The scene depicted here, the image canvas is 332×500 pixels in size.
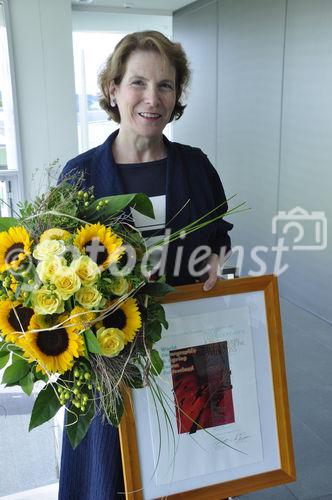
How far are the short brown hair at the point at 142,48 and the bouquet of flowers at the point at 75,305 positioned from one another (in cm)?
54

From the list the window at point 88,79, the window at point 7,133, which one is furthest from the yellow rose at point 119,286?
the window at point 88,79

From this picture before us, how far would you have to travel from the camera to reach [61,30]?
15.2ft

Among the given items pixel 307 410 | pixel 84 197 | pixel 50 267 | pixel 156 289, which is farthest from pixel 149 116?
pixel 307 410

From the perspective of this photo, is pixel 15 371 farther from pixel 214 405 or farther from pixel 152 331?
pixel 214 405

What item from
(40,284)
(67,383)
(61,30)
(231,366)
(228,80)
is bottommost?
(231,366)

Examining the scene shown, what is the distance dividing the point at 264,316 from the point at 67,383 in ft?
1.79

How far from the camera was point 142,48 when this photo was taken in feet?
4.46

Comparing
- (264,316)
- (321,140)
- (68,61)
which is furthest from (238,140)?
(264,316)

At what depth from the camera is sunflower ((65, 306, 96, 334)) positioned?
89cm

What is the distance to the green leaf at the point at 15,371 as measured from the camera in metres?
0.96

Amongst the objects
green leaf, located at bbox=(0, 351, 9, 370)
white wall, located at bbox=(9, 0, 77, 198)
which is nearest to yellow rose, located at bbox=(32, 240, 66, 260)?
green leaf, located at bbox=(0, 351, 9, 370)

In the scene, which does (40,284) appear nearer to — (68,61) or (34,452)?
(34,452)

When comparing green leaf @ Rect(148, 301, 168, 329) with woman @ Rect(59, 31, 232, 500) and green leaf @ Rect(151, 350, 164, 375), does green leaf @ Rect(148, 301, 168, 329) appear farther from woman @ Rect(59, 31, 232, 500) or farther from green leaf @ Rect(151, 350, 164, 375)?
woman @ Rect(59, 31, 232, 500)

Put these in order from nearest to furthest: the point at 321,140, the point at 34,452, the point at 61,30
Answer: the point at 34,452 < the point at 321,140 < the point at 61,30
